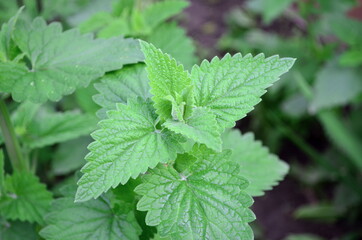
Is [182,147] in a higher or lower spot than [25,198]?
higher

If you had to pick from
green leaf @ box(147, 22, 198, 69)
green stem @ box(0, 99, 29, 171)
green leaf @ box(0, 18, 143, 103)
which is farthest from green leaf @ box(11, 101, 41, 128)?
green leaf @ box(147, 22, 198, 69)

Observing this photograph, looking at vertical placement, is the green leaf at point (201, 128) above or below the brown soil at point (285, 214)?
above

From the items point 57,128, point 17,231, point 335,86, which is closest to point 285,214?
point 335,86

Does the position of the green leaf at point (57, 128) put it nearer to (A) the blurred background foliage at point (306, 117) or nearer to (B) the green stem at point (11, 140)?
(B) the green stem at point (11, 140)

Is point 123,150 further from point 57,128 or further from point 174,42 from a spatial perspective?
point 174,42

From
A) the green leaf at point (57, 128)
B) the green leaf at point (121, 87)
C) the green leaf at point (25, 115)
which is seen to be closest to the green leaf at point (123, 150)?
the green leaf at point (121, 87)

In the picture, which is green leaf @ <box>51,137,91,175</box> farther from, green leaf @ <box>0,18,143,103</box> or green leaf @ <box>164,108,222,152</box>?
green leaf @ <box>164,108,222,152</box>
